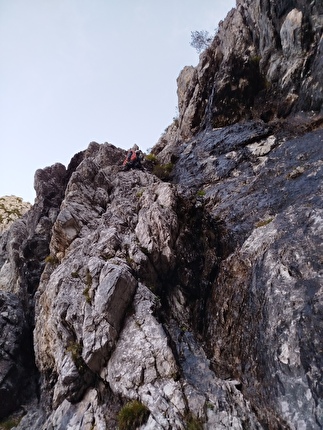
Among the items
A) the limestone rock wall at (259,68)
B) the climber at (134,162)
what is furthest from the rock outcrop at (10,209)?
the limestone rock wall at (259,68)

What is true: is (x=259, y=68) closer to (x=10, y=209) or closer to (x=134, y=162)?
(x=134, y=162)

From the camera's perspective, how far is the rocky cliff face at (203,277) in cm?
1046

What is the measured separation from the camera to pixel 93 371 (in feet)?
43.0

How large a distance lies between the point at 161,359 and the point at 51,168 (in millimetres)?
29979

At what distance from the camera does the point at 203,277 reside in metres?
16.2

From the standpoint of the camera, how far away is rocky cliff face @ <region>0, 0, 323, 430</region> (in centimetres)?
1046

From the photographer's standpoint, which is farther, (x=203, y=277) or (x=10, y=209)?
(x=10, y=209)

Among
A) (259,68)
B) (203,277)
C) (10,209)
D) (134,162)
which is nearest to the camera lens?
(203,277)

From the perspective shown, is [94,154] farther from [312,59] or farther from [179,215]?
[312,59]

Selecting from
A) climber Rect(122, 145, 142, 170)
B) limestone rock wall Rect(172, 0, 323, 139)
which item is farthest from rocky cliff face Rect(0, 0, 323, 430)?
climber Rect(122, 145, 142, 170)

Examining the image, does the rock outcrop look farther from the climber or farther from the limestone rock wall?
the limestone rock wall

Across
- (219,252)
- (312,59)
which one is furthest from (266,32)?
(219,252)

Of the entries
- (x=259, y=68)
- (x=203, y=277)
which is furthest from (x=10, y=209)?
(x=203, y=277)

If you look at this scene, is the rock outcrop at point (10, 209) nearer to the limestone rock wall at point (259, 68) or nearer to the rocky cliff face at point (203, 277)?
the rocky cliff face at point (203, 277)
